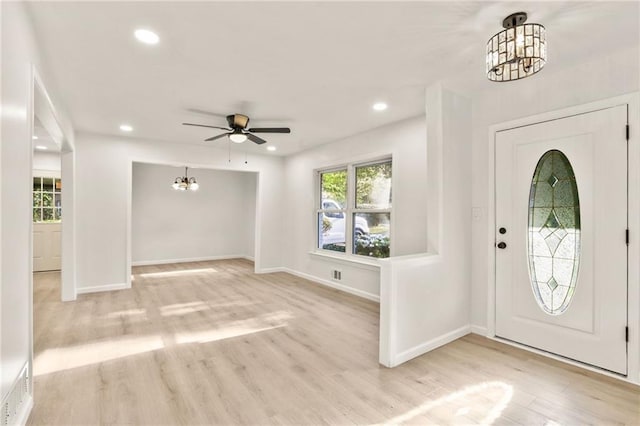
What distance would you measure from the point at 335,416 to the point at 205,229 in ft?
24.5

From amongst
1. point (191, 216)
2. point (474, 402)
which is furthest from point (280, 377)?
point (191, 216)

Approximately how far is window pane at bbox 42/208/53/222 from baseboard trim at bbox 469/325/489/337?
8366mm

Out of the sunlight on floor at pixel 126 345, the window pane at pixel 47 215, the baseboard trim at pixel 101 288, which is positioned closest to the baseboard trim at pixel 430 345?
the sunlight on floor at pixel 126 345

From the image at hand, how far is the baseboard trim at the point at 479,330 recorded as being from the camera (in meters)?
3.39

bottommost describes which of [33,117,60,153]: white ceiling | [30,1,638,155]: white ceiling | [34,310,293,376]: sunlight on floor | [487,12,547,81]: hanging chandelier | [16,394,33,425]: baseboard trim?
[34,310,293,376]: sunlight on floor

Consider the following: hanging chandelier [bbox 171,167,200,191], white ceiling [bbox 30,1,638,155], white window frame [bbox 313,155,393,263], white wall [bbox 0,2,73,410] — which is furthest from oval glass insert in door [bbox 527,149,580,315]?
hanging chandelier [bbox 171,167,200,191]

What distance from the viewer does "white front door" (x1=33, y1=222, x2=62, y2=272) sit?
686 cm

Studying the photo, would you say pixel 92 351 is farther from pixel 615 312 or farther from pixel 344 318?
pixel 615 312

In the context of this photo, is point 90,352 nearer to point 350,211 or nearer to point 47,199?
point 350,211

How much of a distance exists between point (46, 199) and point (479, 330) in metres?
Result: 8.52

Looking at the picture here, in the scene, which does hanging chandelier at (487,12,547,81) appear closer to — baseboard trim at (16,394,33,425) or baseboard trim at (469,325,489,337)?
baseboard trim at (469,325,489,337)

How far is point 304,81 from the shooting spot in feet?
10.5

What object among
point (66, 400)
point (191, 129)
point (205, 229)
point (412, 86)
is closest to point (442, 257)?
point (412, 86)

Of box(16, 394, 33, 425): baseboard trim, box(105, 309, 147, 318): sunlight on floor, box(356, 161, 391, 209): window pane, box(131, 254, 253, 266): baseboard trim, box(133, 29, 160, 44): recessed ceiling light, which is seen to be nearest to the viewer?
box(16, 394, 33, 425): baseboard trim
